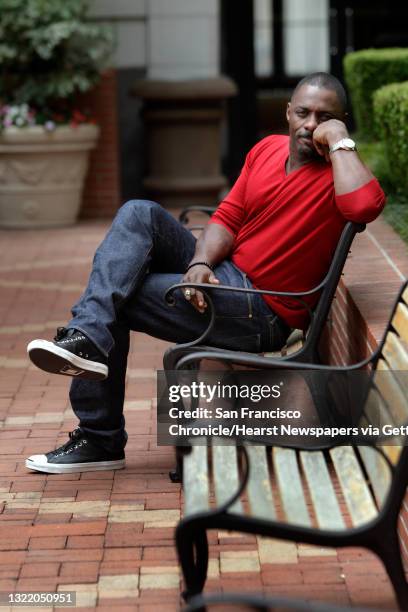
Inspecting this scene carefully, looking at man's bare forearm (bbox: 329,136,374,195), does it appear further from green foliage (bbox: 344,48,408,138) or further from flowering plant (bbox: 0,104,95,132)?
flowering plant (bbox: 0,104,95,132)

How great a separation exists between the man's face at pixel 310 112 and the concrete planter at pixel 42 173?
646 centimetres

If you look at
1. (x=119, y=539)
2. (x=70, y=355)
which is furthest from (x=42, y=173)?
(x=119, y=539)

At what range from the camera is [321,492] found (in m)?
3.35

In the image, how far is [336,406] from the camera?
4.38m

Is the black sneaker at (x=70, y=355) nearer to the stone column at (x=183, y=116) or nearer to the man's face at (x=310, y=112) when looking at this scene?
the man's face at (x=310, y=112)

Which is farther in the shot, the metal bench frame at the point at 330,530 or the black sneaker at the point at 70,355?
the black sneaker at the point at 70,355

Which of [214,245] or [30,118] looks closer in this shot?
[214,245]

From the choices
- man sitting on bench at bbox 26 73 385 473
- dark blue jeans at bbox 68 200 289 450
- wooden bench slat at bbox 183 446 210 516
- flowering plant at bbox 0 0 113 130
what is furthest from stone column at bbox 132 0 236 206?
wooden bench slat at bbox 183 446 210 516

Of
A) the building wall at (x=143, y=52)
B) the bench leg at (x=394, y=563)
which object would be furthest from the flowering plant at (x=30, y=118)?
the bench leg at (x=394, y=563)

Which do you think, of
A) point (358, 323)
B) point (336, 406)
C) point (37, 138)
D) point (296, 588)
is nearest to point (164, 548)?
point (296, 588)

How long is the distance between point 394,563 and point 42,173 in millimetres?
Answer: 8138

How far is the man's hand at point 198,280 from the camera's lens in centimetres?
451

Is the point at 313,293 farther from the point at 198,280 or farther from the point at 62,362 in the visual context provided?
the point at 62,362

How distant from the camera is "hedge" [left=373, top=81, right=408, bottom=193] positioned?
6.53m
